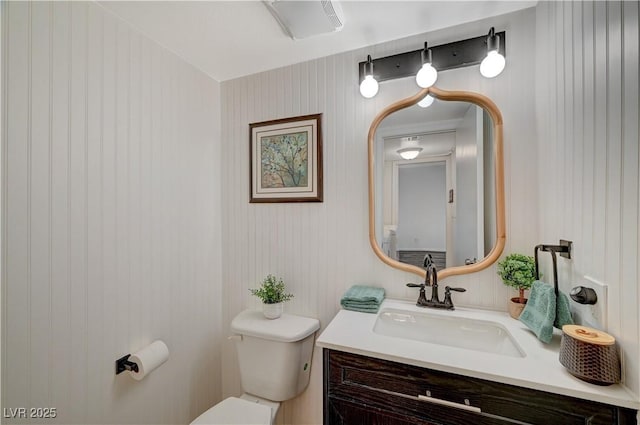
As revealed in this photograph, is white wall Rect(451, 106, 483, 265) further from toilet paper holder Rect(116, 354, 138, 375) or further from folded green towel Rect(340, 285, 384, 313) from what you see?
toilet paper holder Rect(116, 354, 138, 375)

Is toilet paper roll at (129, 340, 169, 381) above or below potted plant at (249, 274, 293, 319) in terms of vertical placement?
below

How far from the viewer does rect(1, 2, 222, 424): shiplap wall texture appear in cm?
98

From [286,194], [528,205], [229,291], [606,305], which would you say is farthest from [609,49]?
[229,291]

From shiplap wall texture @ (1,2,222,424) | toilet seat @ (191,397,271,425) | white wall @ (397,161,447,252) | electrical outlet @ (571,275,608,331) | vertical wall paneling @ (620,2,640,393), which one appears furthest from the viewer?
white wall @ (397,161,447,252)

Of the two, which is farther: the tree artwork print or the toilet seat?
the tree artwork print

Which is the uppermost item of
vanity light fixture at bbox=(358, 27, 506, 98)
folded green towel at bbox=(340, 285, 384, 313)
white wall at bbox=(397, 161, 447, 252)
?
vanity light fixture at bbox=(358, 27, 506, 98)

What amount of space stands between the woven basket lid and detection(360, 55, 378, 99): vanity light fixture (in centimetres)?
126

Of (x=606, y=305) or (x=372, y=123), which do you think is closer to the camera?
(x=606, y=305)

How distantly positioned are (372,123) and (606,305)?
1.17 m

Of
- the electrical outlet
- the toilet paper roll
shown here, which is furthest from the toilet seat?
the electrical outlet

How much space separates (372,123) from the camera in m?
1.50

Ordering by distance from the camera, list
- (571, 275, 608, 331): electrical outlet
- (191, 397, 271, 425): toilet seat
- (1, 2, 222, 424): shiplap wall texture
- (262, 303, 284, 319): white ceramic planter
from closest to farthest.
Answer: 1. (571, 275, 608, 331): electrical outlet
2. (1, 2, 222, 424): shiplap wall texture
3. (191, 397, 271, 425): toilet seat
4. (262, 303, 284, 319): white ceramic planter

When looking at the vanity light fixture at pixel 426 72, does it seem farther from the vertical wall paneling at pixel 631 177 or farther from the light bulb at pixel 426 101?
the vertical wall paneling at pixel 631 177

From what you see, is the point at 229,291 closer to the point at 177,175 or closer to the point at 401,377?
the point at 177,175
